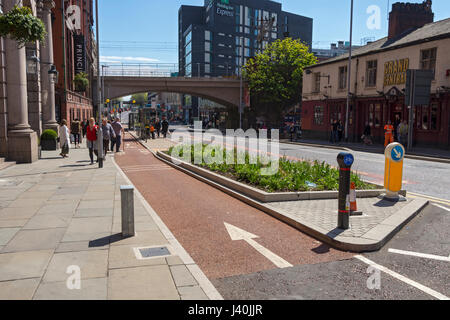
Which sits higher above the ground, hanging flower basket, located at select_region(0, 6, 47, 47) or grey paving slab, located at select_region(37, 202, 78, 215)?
hanging flower basket, located at select_region(0, 6, 47, 47)

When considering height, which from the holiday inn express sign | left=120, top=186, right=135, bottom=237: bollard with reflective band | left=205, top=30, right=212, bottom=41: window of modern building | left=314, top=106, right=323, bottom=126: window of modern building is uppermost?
the holiday inn express sign

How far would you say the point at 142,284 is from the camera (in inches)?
177

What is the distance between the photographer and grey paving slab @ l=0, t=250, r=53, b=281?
4.72 m

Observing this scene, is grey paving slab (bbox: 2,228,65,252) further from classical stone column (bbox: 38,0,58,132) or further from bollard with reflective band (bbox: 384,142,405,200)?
classical stone column (bbox: 38,0,58,132)

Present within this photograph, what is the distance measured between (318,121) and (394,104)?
10.4m

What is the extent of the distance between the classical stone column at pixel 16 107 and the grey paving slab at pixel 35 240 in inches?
437

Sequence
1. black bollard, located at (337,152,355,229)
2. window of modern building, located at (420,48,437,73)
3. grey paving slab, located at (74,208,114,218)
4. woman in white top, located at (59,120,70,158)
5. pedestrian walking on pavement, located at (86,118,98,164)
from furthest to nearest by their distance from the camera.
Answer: window of modern building, located at (420,48,437,73) → woman in white top, located at (59,120,70,158) → pedestrian walking on pavement, located at (86,118,98,164) → grey paving slab, located at (74,208,114,218) → black bollard, located at (337,152,355,229)

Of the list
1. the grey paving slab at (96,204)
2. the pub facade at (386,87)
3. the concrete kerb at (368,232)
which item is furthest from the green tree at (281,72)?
the grey paving slab at (96,204)

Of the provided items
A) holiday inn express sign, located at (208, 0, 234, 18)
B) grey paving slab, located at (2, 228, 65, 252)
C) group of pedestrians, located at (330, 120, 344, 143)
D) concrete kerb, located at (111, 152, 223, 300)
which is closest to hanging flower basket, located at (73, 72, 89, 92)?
group of pedestrians, located at (330, 120, 344, 143)

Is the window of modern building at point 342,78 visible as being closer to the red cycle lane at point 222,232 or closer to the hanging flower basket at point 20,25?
the red cycle lane at point 222,232

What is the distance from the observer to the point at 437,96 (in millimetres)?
24797

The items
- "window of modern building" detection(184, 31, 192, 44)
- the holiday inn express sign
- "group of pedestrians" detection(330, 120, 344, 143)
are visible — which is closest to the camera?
"group of pedestrians" detection(330, 120, 344, 143)

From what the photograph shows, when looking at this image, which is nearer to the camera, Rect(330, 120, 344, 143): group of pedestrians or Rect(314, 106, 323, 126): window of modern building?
Rect(330, 120, 344, 143): group of pedestrians

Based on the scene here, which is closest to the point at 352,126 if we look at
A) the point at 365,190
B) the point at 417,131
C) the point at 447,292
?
the point at 417,131
